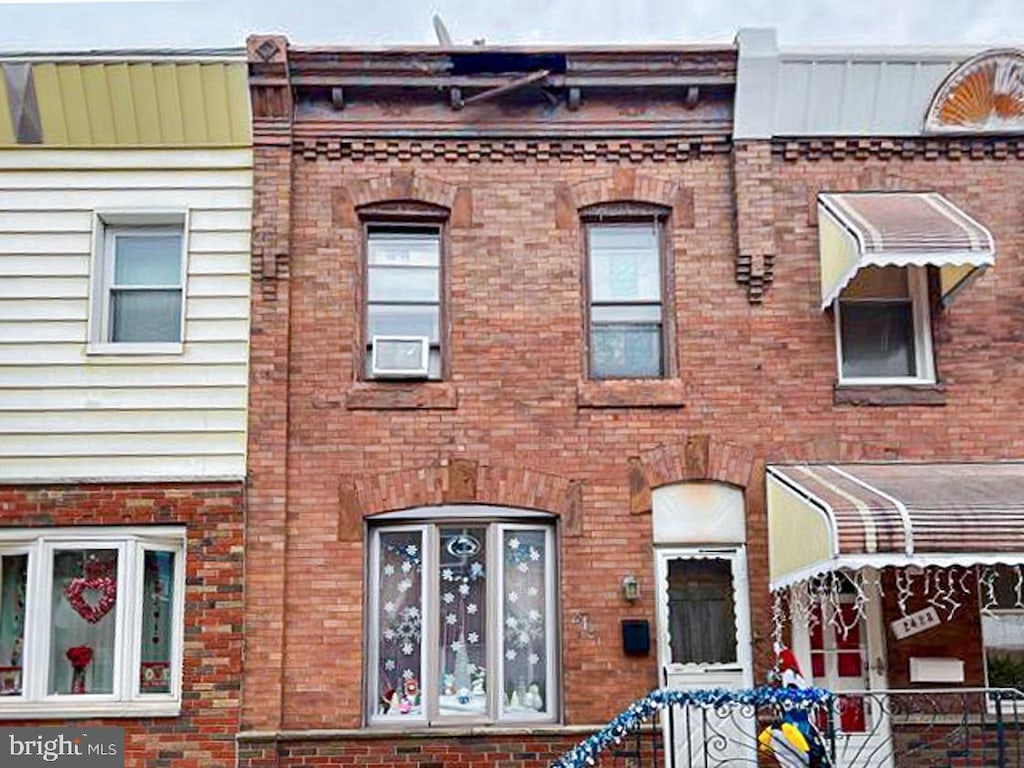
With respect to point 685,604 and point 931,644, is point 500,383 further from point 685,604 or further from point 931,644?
point 931,644

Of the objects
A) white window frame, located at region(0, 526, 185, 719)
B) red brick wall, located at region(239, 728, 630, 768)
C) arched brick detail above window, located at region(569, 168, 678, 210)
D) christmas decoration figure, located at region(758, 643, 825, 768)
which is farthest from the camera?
arched brick detail above window, located at region(569, 168, 678, 210)

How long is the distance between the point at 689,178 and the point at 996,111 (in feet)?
9.40

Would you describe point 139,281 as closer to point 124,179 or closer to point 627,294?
point 124,179

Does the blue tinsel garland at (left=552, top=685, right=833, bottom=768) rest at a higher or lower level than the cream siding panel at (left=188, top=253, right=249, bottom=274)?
lower

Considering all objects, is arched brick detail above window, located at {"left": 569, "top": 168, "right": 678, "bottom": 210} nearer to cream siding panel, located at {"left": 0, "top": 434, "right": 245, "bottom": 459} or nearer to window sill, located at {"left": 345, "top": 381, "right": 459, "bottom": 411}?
window sill, located at {"left": 345, "top": 381, "right": 459, "bottom": 411}

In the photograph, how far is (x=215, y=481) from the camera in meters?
10.7

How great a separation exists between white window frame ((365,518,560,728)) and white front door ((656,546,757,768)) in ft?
3.10

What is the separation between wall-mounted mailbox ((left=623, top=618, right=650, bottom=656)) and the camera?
34.4ft

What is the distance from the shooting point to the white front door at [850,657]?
1053cm

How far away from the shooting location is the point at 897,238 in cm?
1026

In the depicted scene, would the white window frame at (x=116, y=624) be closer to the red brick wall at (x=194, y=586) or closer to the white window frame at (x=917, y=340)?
the red brick wall at (x=194, y=586)

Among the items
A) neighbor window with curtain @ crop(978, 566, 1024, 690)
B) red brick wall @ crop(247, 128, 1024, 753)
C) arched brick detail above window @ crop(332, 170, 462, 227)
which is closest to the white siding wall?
red brick wall @ crop(247, 128, 1024, 753)

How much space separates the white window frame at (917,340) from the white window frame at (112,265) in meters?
5.88

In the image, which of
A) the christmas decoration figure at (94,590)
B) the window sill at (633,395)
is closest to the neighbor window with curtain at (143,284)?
the christmas decoration figure at (94,590)
